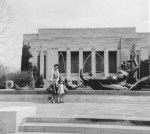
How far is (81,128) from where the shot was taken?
6.68 meters

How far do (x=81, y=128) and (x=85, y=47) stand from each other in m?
55.2

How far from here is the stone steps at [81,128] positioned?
635 cm

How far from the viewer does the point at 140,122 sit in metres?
6.73

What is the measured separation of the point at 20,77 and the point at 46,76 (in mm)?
9777

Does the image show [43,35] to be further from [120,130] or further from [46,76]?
[120,130]

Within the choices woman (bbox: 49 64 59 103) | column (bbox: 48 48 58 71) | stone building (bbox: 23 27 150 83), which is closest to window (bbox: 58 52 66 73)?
stone building (bbox: 23 27 150 83)

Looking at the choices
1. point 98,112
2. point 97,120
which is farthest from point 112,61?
point 97,120

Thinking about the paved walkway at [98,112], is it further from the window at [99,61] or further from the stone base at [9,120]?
the window at [99,61]

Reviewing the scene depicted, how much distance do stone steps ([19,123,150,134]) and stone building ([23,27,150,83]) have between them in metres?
Answer: 51.7

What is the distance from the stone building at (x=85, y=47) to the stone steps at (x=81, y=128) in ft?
170

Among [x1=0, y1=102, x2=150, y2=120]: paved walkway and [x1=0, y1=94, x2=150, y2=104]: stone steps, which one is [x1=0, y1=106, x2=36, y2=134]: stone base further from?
[x1=0, y1=94, x2=150, y2=104]: stone steps

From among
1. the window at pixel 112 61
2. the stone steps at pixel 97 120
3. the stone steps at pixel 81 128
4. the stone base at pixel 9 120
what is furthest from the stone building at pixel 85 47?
the stone steps at pixel 81 128

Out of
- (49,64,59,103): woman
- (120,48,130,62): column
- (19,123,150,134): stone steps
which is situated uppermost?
(120,48,130,62): column

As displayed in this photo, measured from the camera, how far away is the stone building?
60.4 meters
